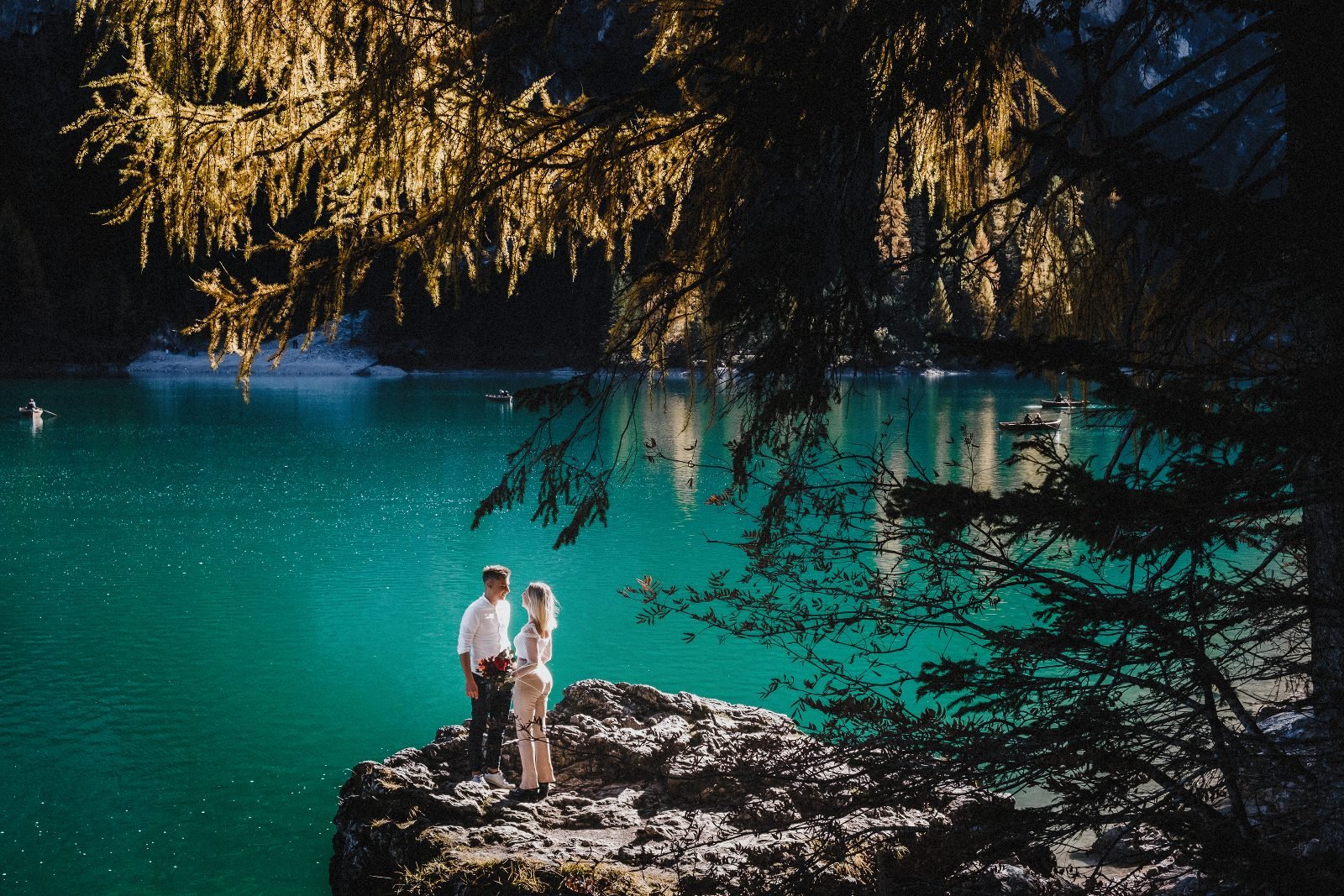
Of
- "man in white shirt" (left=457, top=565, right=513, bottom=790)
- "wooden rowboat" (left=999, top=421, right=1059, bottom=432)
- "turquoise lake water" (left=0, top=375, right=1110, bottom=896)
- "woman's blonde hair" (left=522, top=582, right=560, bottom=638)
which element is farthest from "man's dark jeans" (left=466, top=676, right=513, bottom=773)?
"wooden rowboat" (left=999, top=421, right=1059, bottom=432)

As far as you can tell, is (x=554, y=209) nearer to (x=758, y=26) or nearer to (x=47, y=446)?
(x=758, y=26)

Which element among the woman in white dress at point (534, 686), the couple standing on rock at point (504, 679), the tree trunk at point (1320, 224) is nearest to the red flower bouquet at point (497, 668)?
the couple standing on rock at point (504, 679)

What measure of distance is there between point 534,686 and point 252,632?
313 inches

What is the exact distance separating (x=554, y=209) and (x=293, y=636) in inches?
396

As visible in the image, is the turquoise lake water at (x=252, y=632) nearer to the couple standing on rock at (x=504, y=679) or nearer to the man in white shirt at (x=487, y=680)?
the couple standing on rock at (x=504, y=679)

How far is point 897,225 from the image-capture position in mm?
4648

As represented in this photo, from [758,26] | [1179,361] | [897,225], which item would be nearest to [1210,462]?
[1179,361]

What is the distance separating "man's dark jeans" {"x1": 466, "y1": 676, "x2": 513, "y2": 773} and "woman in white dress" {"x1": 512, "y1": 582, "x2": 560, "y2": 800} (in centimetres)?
17

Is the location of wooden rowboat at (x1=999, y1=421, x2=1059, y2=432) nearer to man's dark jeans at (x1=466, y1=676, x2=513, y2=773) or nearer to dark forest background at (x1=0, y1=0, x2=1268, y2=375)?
man's dark jeans at (x1=466, y1=676, x2=513, y2=773)

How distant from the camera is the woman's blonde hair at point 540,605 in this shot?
225 inches

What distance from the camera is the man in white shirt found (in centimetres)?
605

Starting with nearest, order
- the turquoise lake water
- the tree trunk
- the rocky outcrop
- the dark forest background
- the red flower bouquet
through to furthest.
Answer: the tree trunk → the rocky outcrop → the red flower bouquet → the turquoise lake water → the dark forest background

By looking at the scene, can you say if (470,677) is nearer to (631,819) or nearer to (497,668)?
(497,668)

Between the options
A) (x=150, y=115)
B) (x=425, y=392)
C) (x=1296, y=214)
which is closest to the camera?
(x=1296, y=214)
